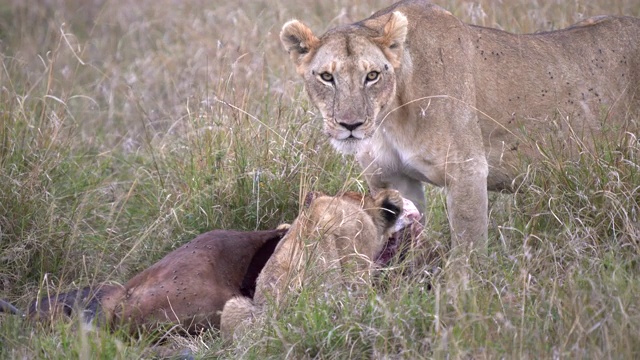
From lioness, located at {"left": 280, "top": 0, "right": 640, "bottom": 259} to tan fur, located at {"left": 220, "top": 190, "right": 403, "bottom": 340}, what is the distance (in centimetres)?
28

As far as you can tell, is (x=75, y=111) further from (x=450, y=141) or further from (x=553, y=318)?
(x=553, y=318)

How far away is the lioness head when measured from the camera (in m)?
4.62

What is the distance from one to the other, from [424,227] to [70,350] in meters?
1.95

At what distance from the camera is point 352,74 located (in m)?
4.68

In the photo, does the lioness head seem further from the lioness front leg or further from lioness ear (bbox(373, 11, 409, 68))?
the lioness front leg

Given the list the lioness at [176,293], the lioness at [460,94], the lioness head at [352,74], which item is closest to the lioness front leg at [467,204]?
the lioness at [460,94]

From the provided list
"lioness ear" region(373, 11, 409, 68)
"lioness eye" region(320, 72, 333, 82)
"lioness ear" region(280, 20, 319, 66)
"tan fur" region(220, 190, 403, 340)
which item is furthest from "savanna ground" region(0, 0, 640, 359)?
"lioness ear" region(373, 11, 409, 68)

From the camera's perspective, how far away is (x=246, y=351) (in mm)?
3967

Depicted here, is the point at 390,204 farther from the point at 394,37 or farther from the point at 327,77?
the point at 394,37

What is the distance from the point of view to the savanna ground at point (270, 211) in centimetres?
368

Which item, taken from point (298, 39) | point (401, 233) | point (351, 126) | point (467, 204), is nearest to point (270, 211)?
point (401, 233)

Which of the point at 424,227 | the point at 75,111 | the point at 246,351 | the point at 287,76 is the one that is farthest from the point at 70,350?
Answer: the point at 75,111

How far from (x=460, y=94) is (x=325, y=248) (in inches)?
43.2

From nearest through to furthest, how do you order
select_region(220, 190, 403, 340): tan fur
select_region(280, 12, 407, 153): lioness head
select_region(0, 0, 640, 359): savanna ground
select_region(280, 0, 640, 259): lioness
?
select_region(0, 0, 640, 359): savanna ground < select_region(220, 190, 403, 340): tan fur < select_region(280, 12, 407, 153): lioness head < select_region(280, 0, 640, 259): lioness
